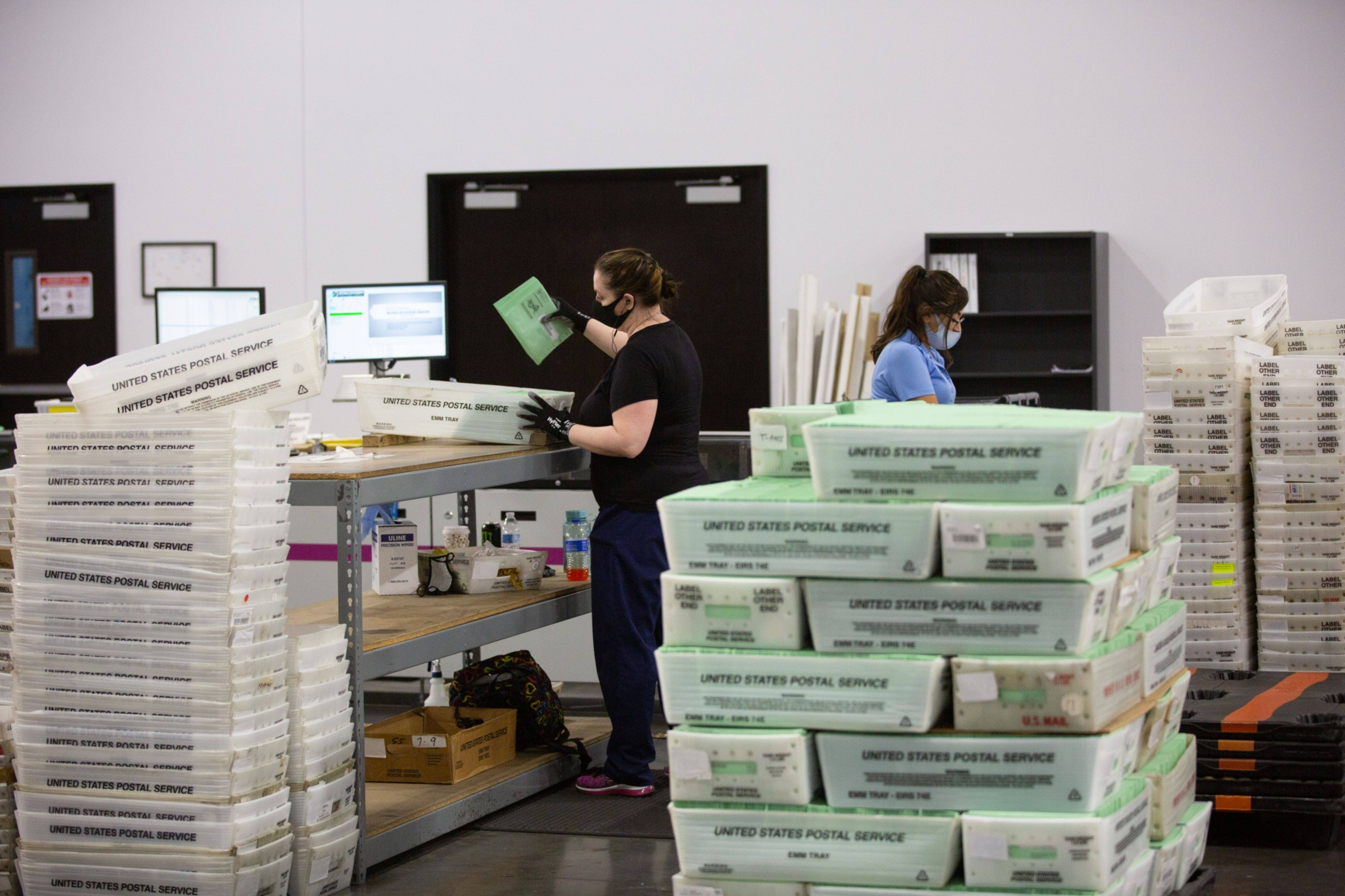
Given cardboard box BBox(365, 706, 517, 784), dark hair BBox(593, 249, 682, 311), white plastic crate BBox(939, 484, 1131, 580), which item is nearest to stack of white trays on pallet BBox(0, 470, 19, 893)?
cardboard box BBox(365, 706, 517, 784)

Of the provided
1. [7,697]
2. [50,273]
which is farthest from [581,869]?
[50,273]

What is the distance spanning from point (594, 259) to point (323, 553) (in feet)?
6.98

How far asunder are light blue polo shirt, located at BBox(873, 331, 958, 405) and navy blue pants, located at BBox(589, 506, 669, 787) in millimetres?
885

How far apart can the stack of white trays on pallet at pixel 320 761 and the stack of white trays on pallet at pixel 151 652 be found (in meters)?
0.06

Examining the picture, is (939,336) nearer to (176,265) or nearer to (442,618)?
(442,618)

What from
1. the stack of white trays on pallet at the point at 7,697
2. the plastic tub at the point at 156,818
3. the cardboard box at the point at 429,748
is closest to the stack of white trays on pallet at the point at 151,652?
the plastic tub at the point at 156,818

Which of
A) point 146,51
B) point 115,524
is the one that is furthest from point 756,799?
point 146,51

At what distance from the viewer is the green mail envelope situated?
4.25 metres

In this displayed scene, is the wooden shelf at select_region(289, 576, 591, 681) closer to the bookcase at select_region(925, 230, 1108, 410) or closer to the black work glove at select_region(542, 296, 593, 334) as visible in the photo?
the black work glove at select_region(542, 296, 593, 334)

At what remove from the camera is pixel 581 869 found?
3.63 m

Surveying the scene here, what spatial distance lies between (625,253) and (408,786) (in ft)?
5.68

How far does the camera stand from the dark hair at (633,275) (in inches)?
159

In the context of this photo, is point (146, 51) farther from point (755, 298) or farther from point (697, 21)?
point (755, 298)

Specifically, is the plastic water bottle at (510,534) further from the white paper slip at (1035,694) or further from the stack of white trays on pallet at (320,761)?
the white paper slip at (1035,694)
